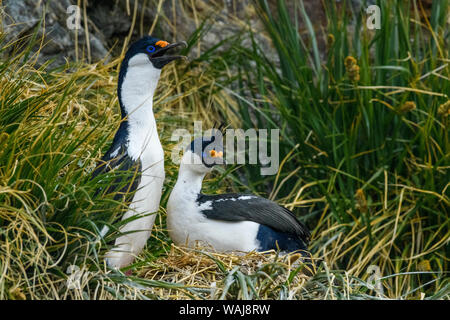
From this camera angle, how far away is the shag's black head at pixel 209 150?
3.33m

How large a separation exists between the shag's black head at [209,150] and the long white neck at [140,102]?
20 cm

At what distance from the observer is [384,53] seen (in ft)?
14.6

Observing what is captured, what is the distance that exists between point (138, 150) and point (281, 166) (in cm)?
149

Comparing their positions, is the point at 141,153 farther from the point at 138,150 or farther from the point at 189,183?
the point at 189,183

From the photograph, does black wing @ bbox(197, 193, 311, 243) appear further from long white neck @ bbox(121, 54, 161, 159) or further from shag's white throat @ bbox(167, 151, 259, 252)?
long white neck @ bbox(121, 54, 161, 159)

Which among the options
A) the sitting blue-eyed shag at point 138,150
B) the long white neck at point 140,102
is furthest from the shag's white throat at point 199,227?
the long white neck at point 140,102

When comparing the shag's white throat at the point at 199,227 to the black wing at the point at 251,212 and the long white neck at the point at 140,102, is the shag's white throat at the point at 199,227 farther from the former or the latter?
the long white neck at the point at 140,102

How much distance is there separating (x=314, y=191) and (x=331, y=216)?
0.70 feet

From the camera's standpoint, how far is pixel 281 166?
14.5 ft

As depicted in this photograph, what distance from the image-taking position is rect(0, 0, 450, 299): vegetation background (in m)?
2.66

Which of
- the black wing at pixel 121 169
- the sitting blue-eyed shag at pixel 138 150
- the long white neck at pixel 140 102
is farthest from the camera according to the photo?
the long white neck at pixel 140 102

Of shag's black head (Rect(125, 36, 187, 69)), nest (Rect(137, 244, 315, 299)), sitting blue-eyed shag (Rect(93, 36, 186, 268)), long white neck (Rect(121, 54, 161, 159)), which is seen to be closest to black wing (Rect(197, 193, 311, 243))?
nest (Rect(137, 244, 315, 299))

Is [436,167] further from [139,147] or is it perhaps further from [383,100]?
[139,147]
